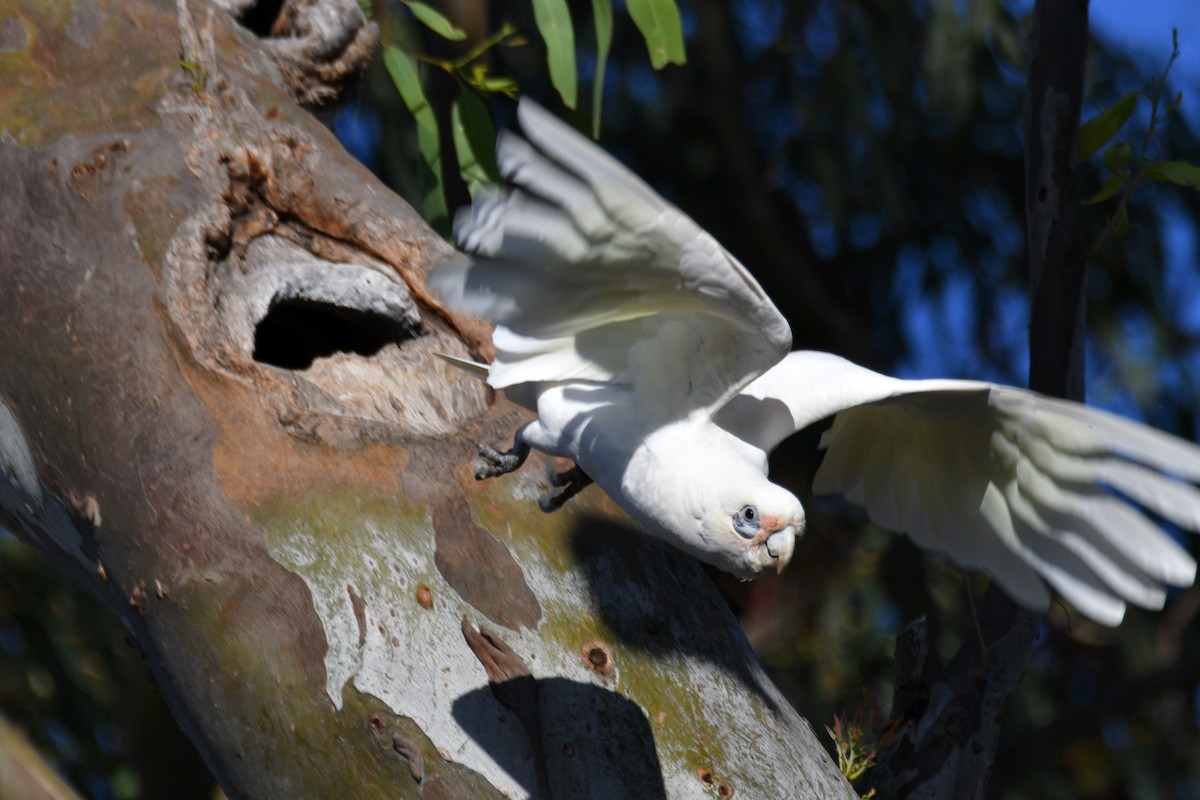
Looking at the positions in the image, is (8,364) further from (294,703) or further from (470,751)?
(470,751)

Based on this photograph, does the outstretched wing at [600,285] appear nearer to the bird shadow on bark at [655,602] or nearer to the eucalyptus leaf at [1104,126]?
the bird shadow on bark at [655,602]

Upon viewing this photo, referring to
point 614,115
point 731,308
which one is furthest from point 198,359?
point 614,115

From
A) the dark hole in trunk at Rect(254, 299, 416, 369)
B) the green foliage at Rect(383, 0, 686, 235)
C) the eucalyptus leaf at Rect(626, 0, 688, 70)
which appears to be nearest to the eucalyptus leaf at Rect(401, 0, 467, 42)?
the green foliage at Rect(383, 0, 686, 235)

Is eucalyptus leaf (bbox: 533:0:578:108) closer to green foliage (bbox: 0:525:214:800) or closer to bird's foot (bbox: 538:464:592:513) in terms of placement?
bird's foot (bbox: 538:464:592:513)

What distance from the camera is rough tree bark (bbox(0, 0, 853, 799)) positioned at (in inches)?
52.8

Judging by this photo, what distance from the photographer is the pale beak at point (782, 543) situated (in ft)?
4.16

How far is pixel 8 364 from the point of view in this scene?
1555 mm

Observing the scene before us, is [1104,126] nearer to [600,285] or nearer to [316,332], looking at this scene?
[600,285]

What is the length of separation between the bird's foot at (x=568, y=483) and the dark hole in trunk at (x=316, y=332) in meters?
0.35

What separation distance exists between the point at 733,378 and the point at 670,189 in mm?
2165

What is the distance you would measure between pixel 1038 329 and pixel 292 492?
114 centimetres

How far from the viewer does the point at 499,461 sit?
152cm

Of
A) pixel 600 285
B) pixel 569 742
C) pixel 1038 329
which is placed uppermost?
pixel 600 285

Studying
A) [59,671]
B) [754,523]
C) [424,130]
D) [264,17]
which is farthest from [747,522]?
[59,671]
